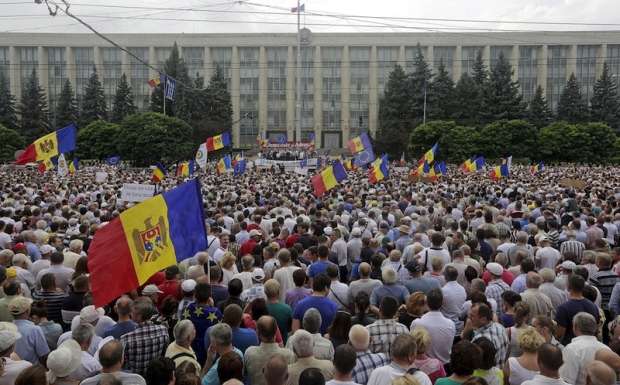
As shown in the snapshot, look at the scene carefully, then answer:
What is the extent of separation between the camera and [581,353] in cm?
511

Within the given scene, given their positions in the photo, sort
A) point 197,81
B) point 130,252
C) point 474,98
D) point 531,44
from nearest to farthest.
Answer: point 130,252 → point 474,98 → point 197,81 → point 531,44

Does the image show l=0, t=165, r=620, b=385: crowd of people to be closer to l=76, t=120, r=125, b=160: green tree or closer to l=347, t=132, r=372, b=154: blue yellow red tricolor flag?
l=347, t=132, r=372, b=154: blue yellow red tricolor flag

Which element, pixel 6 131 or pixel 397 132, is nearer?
pixel 6 131

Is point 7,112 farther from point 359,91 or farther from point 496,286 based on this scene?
point 496,286

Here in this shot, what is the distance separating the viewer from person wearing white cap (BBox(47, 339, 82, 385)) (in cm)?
449

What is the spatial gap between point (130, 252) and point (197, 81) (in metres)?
72.8

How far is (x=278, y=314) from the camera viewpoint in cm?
659

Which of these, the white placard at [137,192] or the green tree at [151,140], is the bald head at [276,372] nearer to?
the white placard at [137,192]

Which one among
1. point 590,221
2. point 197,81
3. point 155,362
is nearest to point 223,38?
point 197,81

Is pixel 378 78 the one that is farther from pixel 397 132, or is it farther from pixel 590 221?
pixel 590 221

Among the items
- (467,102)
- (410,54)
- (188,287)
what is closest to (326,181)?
(188,287)

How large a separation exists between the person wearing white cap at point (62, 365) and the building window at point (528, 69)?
3523 inches

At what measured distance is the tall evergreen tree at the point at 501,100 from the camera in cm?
6194

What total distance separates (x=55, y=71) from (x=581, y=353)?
320ft
